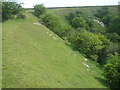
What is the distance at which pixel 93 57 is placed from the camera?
148ft

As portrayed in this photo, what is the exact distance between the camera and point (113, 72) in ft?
80.8

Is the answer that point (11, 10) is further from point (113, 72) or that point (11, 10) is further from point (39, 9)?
point (113, 72)

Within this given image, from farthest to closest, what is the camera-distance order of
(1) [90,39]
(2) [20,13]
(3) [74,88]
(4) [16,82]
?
1. (2) [20,13]
2. (1) [90,39]
3. (3) [74,88]
4. (4) [16,82]

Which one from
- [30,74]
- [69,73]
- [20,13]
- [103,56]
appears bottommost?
[103,56]

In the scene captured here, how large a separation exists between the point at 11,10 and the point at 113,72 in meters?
45.8

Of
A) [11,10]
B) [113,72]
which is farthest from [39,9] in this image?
[113,72]

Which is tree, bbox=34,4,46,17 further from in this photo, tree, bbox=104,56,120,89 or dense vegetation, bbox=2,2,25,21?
tree, bbox=104,56,120,89

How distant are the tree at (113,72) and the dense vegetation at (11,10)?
4214cm

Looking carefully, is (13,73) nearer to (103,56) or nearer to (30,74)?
(30,74)

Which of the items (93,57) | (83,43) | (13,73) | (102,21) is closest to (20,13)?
(83,43)

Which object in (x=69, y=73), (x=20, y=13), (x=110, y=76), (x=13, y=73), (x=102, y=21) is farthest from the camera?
(x=102, y=21)

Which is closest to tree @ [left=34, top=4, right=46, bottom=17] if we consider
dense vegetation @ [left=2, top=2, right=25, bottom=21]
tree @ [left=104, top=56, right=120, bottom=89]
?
dense vegetation @ [left=2, top=2, right=25, bottom=21]

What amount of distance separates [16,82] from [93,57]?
3389cm

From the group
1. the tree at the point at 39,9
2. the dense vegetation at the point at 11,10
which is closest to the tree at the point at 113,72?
the dense vegetation at the point at 11,10
